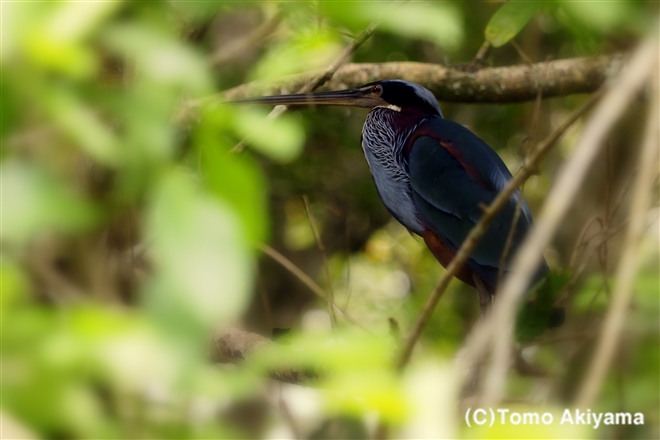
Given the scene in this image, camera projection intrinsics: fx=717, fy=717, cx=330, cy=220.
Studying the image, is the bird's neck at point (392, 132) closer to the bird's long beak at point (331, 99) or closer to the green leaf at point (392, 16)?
the bird's long beak at point (331, 99)

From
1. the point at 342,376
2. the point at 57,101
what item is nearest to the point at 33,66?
the point at 57,101

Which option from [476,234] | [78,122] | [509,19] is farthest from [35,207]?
[509,19]

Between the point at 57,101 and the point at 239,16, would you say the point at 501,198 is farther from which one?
the point at 239,16

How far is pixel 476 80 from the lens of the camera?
7.11 ft

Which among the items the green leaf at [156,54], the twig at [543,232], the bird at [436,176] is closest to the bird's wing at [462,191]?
the bird at [436,176]

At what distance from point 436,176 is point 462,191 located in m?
0.08

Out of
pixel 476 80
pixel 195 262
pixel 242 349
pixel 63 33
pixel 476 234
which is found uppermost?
pixel 476 80

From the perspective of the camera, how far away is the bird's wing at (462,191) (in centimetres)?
178

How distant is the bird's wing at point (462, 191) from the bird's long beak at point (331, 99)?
0.65 feet

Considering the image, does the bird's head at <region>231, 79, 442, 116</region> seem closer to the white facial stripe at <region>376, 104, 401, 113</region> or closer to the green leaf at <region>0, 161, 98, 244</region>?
the white facial stripe at <region>376, 104, 401, 113</region>

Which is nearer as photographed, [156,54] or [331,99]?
[156,54]

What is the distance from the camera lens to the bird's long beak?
1658mm

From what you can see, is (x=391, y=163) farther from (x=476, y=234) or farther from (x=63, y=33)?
(x=63, y=33)

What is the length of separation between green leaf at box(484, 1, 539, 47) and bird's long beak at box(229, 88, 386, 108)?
43cm
